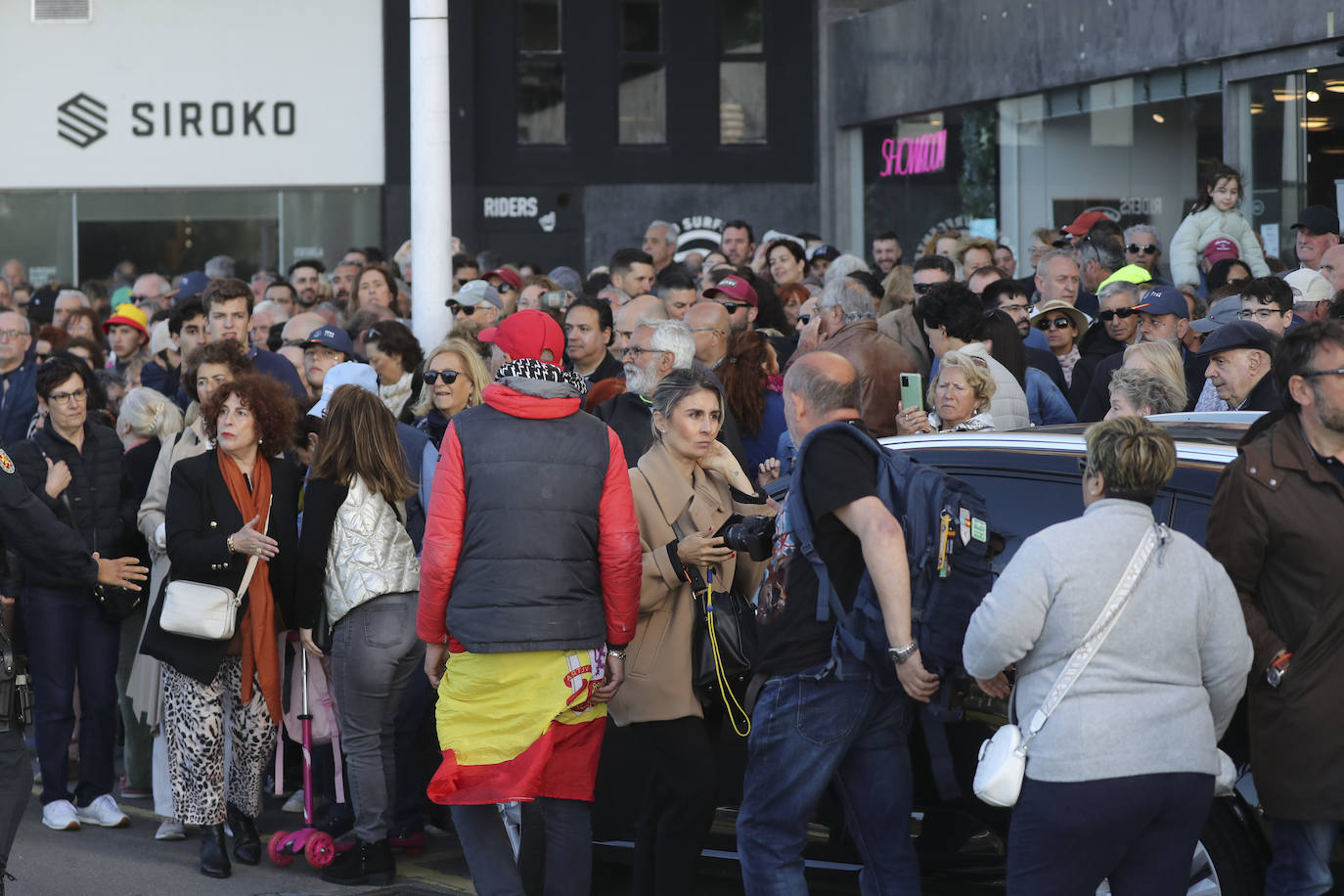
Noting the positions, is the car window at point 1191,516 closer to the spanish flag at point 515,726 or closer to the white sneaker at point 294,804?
the spanish flag at point 515,726

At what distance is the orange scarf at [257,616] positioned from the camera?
7094mm

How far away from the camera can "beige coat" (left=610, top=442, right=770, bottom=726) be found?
18.2 feet

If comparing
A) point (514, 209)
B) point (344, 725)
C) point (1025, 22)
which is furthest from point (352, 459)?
point (514, 209)

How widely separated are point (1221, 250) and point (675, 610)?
753cm

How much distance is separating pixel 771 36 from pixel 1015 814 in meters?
21.4

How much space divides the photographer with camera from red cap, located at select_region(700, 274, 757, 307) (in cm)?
479

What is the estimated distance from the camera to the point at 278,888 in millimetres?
6762

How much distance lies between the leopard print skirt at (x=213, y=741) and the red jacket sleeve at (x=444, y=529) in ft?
6.72

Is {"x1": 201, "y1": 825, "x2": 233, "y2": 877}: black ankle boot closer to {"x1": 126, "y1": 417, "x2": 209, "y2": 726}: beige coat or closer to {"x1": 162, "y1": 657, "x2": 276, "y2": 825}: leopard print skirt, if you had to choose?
{"x1": 162, "y1": 657, "x2": 276, "y2": 825}: leopard print skirt

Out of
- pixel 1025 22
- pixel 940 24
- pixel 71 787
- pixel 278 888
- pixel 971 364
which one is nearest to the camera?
pixel 278 888

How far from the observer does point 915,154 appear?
21.0 m

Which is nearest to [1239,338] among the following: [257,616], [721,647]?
[721,647]

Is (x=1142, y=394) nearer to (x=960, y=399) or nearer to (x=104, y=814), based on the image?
(x=960, y=399)

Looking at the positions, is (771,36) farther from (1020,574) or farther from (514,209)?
(1020,574)
